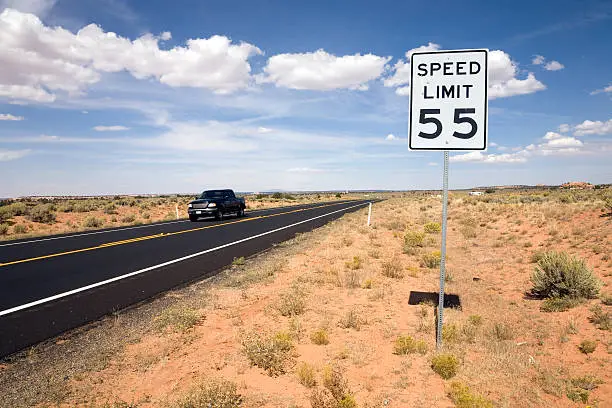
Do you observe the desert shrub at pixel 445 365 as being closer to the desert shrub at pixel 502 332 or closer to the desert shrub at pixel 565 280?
the desert shrub at pixel 502 332

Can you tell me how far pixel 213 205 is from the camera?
24.7 meters

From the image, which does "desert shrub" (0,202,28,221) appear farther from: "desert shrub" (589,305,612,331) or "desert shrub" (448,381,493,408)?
"desert shrub" (589,305,612,331)

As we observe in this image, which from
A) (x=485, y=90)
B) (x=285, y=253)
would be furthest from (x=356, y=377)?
(x=285, y=253)

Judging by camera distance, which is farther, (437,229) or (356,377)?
(437,229)

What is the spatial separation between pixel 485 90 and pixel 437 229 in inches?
583

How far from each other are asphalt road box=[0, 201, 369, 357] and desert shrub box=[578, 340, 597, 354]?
774 cm

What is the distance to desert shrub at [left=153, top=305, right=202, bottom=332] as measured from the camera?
5.72 metres

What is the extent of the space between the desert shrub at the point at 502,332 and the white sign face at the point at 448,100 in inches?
122

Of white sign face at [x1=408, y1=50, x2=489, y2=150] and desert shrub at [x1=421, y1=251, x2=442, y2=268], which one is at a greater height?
white sign face at [x1=408, y1=50, x2=489, y2=150]

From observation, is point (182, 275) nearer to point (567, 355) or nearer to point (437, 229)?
point (567, 355)

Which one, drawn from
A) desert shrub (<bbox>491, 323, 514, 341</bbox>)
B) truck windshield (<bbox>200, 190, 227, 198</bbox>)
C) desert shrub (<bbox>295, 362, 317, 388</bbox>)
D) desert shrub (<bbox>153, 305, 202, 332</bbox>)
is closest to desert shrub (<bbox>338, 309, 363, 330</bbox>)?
desert shrub (<bbox>295, 362, 317, 388</bbox>)

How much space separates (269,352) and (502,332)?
374 centimetres

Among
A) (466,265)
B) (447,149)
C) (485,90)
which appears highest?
(485,90)

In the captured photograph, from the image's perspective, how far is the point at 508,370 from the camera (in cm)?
443
